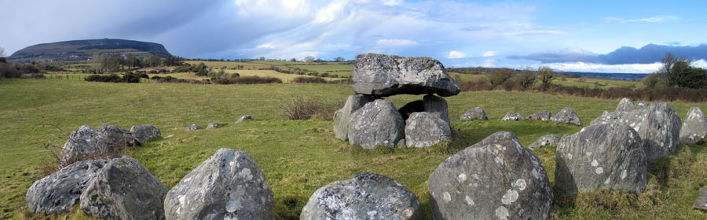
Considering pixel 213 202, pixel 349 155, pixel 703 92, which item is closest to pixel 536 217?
pixel 213 202

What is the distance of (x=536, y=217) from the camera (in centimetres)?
635

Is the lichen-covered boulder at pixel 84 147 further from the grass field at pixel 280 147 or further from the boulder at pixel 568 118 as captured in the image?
the boulder at pixel 568 118

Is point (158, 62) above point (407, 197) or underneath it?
above

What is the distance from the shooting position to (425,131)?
1302 centimetres

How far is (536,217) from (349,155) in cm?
720

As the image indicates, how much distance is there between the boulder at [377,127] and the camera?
43.1 feet

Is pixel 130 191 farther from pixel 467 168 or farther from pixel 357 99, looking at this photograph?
pixel 357 99

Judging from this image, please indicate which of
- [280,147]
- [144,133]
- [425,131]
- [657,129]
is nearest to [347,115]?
[280,147]

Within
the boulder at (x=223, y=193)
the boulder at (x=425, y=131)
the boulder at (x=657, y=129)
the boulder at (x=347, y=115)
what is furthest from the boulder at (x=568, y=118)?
the boulder at (x=223, y=193)

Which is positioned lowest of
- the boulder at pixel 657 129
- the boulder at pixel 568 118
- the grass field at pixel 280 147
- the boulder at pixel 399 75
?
the grass field at pixel 280 147

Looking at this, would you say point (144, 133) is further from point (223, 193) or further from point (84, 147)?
point (223, 193)

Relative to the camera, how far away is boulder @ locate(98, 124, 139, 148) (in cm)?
1431

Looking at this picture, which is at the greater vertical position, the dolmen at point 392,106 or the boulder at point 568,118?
the dolmen at point 392,106

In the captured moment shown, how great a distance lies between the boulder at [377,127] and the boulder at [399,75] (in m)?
1.28
